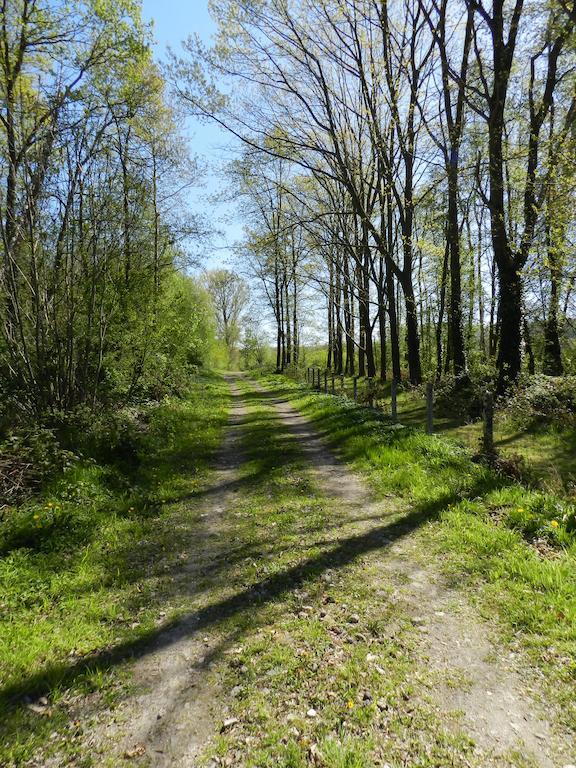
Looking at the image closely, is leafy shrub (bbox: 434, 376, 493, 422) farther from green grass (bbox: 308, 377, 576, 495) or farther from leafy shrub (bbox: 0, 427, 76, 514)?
leafy shrub (bbox: 0, 427, 76, 514)

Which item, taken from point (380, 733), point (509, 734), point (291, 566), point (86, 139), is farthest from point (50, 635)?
point (86, 139)

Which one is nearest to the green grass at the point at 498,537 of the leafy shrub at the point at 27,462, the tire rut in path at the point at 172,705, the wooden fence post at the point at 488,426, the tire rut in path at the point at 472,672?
the tire rut in path at the point at 472,672

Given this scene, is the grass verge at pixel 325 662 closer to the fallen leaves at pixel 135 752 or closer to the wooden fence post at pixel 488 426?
the fallen leaves at pixel 135 752

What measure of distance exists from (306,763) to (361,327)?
20.7m

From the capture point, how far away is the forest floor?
8.70ft

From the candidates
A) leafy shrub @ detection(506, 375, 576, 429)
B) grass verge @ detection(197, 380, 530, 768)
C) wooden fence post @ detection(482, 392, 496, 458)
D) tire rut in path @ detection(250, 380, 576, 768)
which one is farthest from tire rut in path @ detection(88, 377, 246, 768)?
leafy shrub @ detection(506, 375, 576, 429)

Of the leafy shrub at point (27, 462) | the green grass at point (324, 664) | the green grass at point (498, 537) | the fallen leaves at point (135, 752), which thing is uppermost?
the leafy shrub at point (27, 462)

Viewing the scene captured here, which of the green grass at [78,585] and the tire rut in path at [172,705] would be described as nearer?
the tire rut in path at [172,705]

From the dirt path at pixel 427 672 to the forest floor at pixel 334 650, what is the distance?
0.04 feet

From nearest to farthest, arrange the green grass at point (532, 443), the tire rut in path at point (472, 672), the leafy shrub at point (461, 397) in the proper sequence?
the tire rut in path at point (472, 672), the green grass at point (532, 443), the leafy shrub at point (461, 397)

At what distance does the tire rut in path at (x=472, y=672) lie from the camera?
8.50 ft

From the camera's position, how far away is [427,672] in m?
3.19

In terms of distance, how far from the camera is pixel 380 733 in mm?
2703

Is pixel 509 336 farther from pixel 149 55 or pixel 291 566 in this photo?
pixel 149 55
